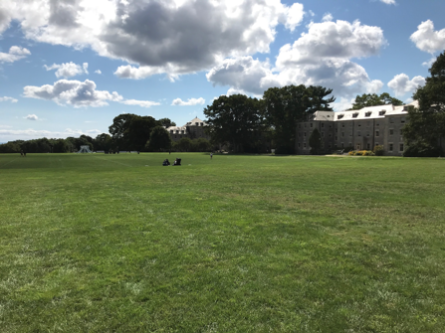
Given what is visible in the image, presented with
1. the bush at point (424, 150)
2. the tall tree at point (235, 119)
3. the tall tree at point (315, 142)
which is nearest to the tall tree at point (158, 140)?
the tall tree at point (235, 119)

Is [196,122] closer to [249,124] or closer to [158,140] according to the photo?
[158,140]

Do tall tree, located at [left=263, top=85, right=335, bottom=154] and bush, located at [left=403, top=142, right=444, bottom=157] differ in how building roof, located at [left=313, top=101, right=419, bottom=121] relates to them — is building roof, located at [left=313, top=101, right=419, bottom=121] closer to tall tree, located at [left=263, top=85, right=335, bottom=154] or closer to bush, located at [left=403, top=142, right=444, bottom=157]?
tall tree, located at [left=263, top=85, right=335, bottom=154]

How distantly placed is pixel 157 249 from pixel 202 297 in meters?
2.08

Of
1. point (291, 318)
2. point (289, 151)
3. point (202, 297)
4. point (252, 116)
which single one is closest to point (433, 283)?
point (291, 318)

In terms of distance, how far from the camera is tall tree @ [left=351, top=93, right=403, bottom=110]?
104 m

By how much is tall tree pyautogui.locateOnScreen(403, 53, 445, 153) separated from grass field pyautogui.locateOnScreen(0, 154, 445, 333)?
173ft

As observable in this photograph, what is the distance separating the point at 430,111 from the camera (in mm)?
53875

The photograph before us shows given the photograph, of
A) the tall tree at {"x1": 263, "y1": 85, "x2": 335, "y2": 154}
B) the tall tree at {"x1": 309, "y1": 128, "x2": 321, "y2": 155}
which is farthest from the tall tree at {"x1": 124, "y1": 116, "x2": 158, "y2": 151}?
the tall tree at {"x1": 309, "y1": 128, "x2": 321, "y2": 155}

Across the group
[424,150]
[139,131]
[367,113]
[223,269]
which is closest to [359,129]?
[367,113]

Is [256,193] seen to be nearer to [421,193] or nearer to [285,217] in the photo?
[285,217]

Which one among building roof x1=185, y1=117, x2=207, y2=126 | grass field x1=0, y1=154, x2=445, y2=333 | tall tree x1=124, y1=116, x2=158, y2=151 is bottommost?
grass field x1=0, y1=154, x2=445, y2=333

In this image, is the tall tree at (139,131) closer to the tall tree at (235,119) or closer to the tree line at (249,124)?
the tree line at (249,124)

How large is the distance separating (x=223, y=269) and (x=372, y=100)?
11839cm

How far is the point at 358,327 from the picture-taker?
3.53 meters
